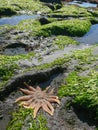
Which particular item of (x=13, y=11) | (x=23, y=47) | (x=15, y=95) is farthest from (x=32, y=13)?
(x=15, y=95)

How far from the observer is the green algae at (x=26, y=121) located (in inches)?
470

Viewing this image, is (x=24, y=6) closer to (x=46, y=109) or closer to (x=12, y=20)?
(x=12, y=20)

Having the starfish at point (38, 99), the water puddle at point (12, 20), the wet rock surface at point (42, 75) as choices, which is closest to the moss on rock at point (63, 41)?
the wet rock surface at point (42, 75)

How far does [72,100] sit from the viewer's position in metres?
13.6

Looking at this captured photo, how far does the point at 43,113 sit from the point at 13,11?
22.5 metres

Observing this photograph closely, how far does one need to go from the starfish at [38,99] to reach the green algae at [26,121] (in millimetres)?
256

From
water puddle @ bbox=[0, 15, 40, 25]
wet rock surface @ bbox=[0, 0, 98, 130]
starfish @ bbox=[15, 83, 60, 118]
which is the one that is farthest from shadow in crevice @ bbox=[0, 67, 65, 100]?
water puddle @ bbox=[0, 15, 40, 25]

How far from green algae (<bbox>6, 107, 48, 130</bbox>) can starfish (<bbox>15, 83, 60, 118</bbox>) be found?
26cm

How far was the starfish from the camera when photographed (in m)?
12.8

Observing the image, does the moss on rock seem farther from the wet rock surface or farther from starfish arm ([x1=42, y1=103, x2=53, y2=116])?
starfish arm ([x1=42, y1=103, x2=53, y2=116])

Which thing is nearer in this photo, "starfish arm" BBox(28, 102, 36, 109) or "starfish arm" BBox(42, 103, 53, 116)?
"starfish arm" BBox(42, 103, 53, 116)

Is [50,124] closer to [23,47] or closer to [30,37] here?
[23,47]

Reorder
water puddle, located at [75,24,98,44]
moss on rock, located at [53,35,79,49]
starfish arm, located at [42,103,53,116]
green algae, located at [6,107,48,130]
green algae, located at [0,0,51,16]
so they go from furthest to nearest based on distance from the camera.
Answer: green algae, located at [0,0,51,16] → water puddle, located at [75,24,98,44] → moss on rock, located at [53,35,79,49] → starfish arm, located at [42,103,53,116] → green algae, located at [6,107,48,130]

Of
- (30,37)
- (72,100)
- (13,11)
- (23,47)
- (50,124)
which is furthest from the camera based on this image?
(13,11)
